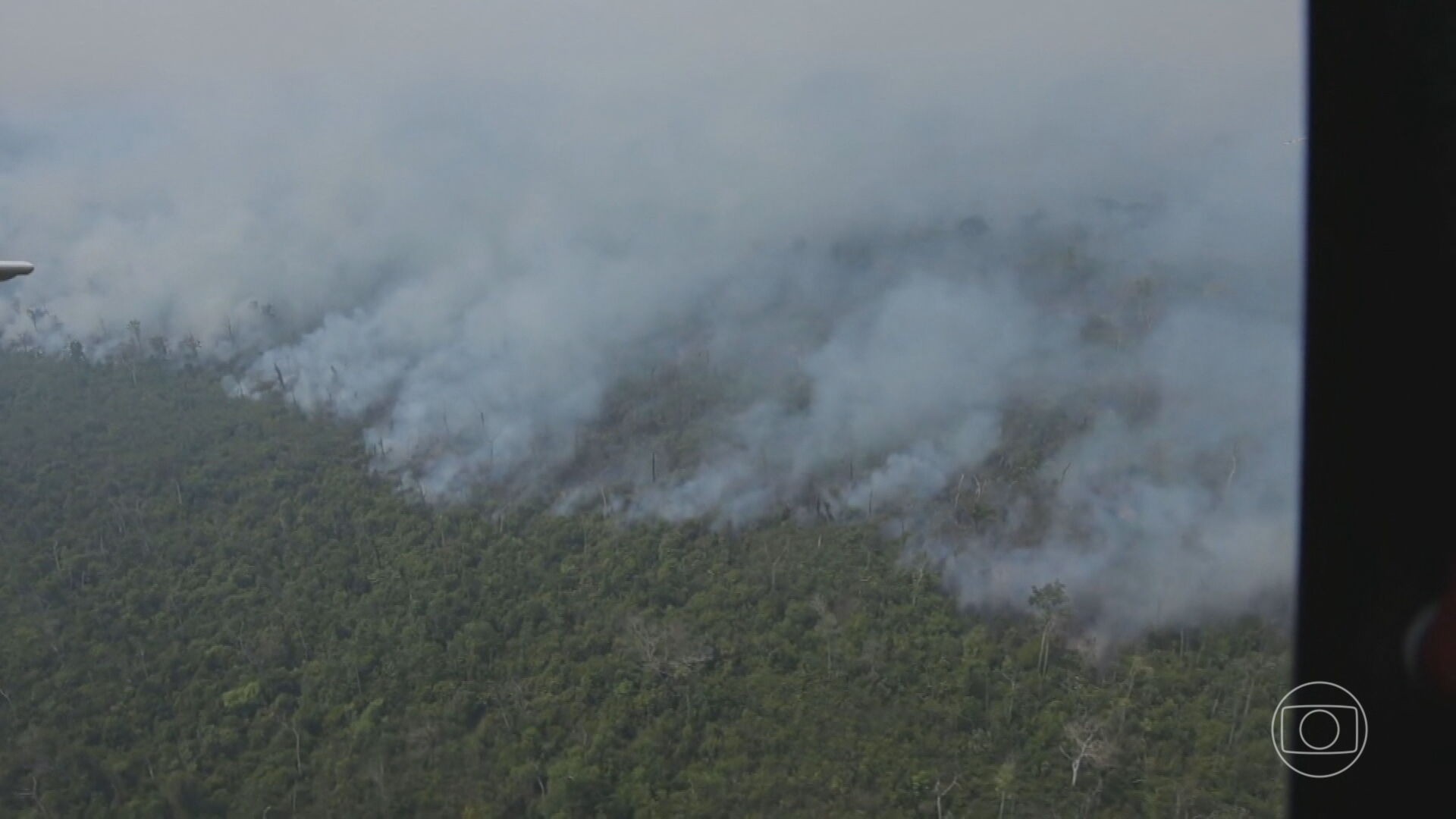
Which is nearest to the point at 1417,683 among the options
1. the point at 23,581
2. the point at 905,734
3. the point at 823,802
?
the point at 823,802

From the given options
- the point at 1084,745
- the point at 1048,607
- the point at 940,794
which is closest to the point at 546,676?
the point at 940,794

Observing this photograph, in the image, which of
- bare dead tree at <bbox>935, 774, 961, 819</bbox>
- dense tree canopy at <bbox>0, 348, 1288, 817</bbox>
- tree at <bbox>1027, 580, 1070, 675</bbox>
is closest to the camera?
bare dead tree at <bbox>935, 774, 961, 819</bbox>

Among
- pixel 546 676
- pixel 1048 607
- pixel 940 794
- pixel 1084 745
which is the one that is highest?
pixel 546 676

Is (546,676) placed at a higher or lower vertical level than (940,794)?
higher

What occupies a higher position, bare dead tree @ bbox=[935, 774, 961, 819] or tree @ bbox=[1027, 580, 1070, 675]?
bare dead tree @ bbox=[935, 774, 961, 819]

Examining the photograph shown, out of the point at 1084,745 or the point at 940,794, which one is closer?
the point at 940,794

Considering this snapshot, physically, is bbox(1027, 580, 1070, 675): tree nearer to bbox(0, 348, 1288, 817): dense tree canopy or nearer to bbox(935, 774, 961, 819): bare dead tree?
bbox(0, 348, 1288, 817): dense tree canopy

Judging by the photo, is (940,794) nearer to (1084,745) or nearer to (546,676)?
(1084,745)

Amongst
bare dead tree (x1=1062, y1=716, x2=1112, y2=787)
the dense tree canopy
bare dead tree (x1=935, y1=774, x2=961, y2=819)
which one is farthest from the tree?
bare dead tree (x1=935, y1=774, x2=961, y2=819)
